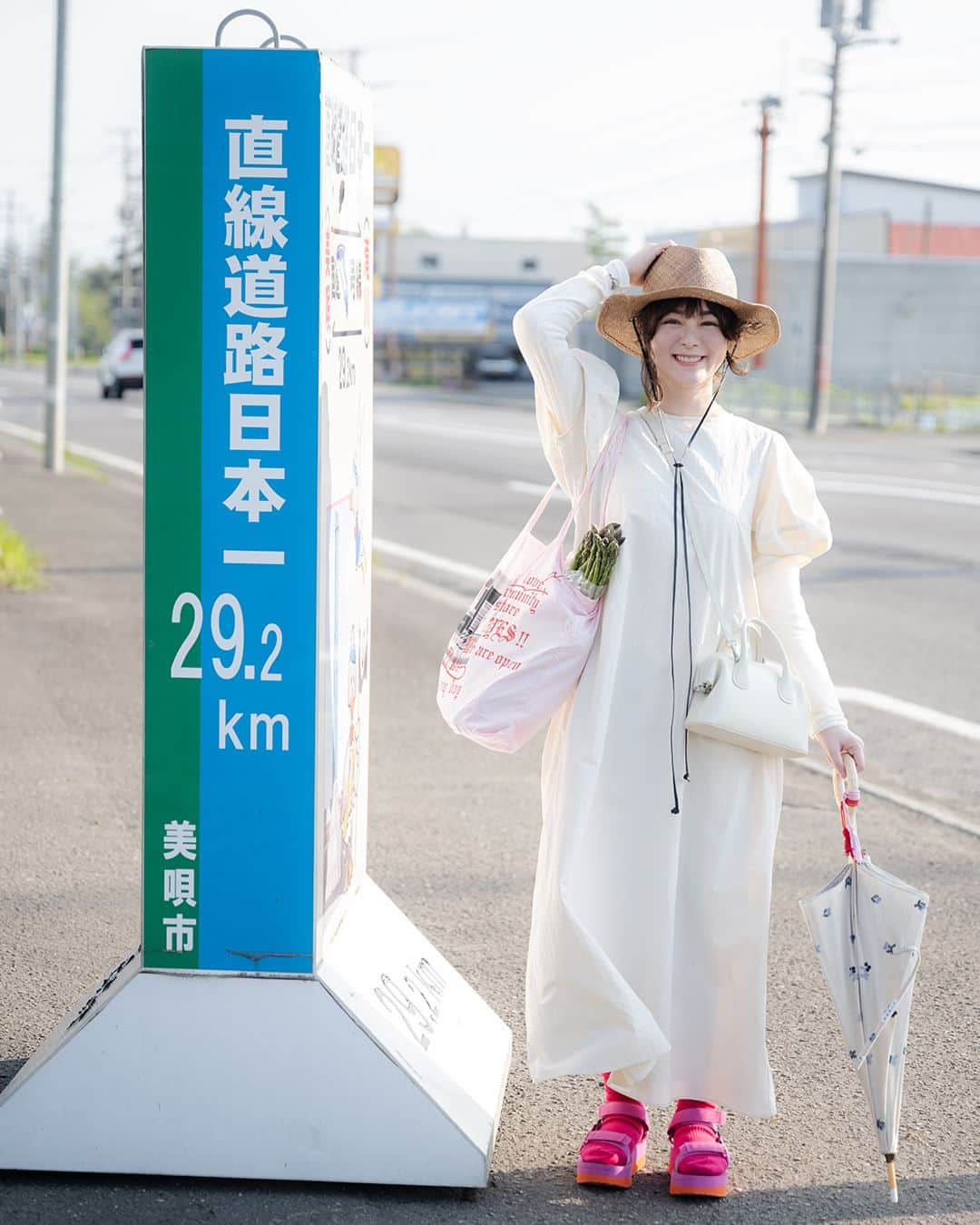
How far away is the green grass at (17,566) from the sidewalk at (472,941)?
1745 mm

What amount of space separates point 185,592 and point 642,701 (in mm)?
904

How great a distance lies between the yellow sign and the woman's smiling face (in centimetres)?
3011

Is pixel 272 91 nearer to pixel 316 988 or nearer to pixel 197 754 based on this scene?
pixel 197 754

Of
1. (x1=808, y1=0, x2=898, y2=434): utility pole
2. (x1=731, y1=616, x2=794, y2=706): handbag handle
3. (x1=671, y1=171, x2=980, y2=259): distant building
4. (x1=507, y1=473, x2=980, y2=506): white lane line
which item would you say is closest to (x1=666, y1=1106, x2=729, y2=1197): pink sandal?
(x1=731, y1=616, x2=794, y2=706): handbag handle

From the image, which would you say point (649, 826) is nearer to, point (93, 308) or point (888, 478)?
point (888, 478)

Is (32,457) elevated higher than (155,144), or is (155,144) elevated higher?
(155,144)

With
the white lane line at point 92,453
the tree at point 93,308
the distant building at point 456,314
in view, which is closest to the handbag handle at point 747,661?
the white lane line at point 92,453

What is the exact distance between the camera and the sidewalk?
10.2ft

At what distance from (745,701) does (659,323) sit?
780mm

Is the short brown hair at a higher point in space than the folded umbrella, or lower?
higher

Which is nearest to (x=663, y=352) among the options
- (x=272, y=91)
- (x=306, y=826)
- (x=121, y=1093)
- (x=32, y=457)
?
(x=272, y=91)

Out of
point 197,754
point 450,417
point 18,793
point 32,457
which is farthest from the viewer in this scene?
point 450,417

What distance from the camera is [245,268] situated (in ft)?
9.57

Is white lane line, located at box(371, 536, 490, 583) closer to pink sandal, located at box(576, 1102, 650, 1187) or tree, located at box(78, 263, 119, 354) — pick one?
pink sandal, located at box(576, 1102, 650, 1187)
